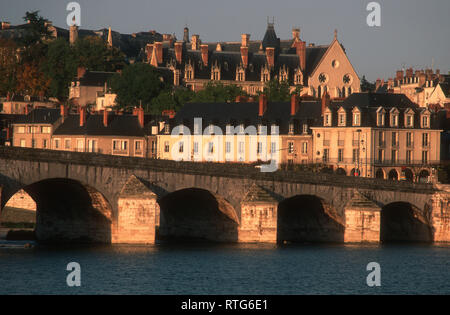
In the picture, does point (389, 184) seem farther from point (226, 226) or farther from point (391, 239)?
point (226, 226)

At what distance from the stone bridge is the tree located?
2861 inches

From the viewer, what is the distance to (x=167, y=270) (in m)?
85.8

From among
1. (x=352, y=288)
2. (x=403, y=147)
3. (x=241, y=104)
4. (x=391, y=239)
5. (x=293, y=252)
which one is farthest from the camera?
(x=241, y=104)

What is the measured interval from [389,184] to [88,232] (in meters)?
24.9

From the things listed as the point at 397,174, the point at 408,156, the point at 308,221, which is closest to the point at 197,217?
the point at 308,221

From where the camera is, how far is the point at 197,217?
105m

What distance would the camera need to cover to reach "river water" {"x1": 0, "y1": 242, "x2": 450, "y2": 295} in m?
79.2

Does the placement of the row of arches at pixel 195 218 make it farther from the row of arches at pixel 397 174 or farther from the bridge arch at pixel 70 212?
the row of arches at pixel 397 174

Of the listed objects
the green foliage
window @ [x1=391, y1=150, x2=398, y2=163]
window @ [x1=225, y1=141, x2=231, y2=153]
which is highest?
the green foliage

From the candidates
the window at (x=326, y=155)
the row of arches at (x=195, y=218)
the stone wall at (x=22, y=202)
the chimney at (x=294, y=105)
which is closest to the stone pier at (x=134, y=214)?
the row of arches at (x=195, y=218)

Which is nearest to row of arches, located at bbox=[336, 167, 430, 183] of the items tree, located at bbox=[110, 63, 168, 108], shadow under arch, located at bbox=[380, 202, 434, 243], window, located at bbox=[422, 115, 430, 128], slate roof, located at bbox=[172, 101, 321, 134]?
window, located at bbox=[422, 115, 430, 128]

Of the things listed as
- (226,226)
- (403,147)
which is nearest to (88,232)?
(226,226)

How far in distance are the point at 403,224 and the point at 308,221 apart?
8.98 meters

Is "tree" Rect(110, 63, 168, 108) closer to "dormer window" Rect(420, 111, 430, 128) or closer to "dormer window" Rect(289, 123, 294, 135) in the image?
"dormer window" Rect(289, 123, 294, 135)
